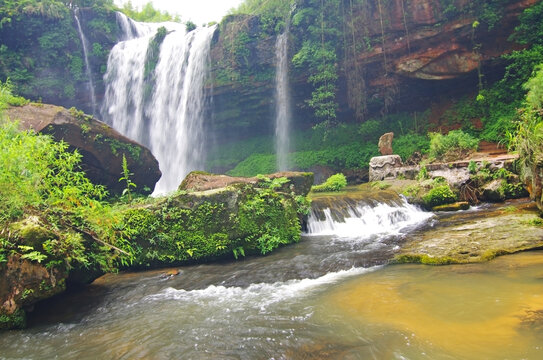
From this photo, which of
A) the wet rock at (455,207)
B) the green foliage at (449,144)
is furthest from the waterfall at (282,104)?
the wet rock at (455,207)

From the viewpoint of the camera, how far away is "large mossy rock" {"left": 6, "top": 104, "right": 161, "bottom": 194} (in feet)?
33.3

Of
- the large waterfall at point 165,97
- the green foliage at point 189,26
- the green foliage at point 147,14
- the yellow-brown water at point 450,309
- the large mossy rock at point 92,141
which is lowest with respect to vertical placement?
the yellow-brown water at point 450,309

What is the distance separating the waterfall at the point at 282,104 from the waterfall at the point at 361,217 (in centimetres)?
1432

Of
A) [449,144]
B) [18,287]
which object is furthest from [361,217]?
[449,144]

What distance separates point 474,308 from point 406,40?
66.0ft

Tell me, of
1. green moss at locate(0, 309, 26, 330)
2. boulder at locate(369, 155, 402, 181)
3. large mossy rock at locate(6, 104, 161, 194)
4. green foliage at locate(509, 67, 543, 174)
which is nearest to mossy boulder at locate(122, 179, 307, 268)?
green moss at locate(0, 309, 26, 330)

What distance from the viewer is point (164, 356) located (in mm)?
3389

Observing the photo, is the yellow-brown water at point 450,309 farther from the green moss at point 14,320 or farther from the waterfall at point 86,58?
the waterfall at point 86,58

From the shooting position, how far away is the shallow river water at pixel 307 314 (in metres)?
3.10

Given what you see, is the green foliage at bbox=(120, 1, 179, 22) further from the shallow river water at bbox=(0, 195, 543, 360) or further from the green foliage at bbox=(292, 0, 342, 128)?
the shallow river water at bbox=(0, 195, 543, 360)

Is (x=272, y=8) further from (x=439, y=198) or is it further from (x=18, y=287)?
(x=18, y=287)

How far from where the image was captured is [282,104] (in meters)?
24.1

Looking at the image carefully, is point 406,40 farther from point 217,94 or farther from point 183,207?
point 183,207

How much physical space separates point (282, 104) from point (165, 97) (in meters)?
8.16
